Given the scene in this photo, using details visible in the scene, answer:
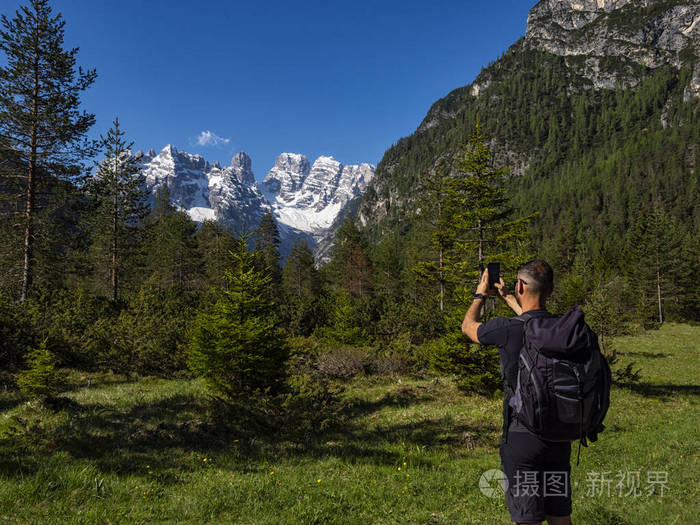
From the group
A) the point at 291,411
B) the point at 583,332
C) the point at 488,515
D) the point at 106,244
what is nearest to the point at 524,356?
the point at 583,332

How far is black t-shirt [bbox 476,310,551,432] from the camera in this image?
9.35ft

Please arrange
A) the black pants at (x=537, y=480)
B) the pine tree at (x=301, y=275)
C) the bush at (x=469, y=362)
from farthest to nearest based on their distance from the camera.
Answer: the pine tree at (x=301, y=275) → the bush at (x=469, y=362) → the black pants at (x=537, y=480)

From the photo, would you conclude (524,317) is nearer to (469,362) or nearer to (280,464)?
(280,464)

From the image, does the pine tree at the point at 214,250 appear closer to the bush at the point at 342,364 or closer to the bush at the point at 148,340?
the bush at the point at 148,340

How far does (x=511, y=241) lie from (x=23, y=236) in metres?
23.8

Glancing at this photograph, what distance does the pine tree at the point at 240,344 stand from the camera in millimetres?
10492

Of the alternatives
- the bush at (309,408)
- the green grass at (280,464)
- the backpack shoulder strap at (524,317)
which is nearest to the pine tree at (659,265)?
the green grass at (280,464)

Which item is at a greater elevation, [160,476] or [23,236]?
[23,236]

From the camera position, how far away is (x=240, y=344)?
413 inches

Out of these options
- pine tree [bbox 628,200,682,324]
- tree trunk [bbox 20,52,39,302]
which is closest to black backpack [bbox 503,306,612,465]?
tree trunk [bbox 20,52,39,302]

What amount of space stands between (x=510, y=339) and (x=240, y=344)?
911 cm

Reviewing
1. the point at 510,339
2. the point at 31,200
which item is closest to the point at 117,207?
the point at 31,200

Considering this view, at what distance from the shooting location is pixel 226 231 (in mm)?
47656

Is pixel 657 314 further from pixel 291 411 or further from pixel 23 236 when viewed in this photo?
pixel 23 236
